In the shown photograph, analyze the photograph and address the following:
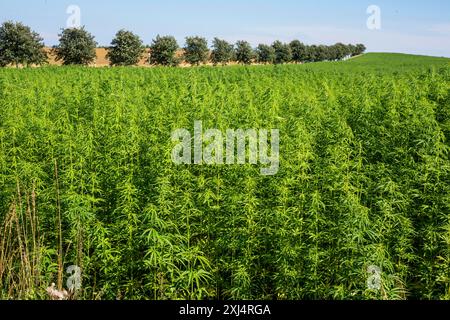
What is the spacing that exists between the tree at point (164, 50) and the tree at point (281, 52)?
32020 mm

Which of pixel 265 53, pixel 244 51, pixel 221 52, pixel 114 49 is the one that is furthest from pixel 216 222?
pixel 265 53

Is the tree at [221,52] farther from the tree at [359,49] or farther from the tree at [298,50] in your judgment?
the tree at [359,49]

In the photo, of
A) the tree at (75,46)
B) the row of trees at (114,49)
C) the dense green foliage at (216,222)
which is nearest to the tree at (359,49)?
the row of trees at (114,49)

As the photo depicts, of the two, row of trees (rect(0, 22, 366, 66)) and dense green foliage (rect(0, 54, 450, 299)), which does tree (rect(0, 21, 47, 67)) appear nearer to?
row of trees (rect(0, 22, 366, 66))

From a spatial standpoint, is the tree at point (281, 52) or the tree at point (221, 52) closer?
the tree at point (221, 52)

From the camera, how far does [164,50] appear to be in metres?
60.6

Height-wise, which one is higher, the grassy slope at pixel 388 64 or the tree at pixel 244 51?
the tree at pixel 244 51

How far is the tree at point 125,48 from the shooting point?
5738 centimetres

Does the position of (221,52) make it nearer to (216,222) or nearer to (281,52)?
(281,52)

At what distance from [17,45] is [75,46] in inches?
260

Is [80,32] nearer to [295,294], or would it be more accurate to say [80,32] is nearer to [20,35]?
[20,35]

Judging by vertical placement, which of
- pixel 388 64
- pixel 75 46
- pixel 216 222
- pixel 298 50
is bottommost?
pixel 216 222

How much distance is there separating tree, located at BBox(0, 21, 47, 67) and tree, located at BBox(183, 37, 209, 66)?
21.6 m
